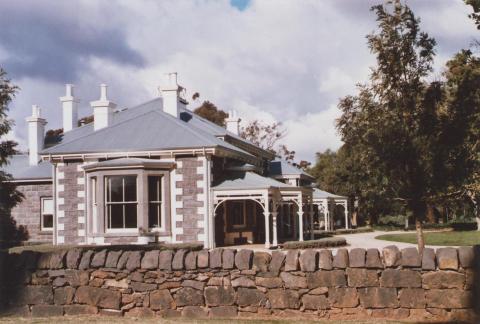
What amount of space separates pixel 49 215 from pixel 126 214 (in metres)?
7.41

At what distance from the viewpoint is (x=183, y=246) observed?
899 inches

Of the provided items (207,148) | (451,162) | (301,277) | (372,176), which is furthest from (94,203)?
(301,277)

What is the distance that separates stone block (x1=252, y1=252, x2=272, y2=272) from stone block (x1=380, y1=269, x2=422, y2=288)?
5.89ft

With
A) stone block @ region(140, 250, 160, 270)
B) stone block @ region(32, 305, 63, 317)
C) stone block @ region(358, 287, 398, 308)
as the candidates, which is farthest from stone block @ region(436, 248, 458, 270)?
stone block @ region(32, 305, 63, 317)

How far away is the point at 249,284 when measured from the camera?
10484 mm

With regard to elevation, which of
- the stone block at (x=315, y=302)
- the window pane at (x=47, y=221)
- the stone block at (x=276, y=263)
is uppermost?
the window pane at (x=47, y=221)

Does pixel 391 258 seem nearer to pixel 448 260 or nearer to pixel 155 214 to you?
pixel 448 260

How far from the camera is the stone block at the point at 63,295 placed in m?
11.1

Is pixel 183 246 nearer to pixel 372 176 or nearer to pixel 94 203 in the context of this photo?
pixel 94 203

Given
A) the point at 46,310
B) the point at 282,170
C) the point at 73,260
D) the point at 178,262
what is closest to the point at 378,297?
the point at 178,262

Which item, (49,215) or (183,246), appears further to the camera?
(49,215)

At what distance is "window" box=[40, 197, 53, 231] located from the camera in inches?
1252

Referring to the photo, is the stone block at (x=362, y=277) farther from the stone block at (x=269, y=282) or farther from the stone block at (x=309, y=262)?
the stone block at (x=269, y=282)

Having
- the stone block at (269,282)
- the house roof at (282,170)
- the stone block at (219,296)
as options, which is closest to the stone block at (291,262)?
the stone block at (269,282)
